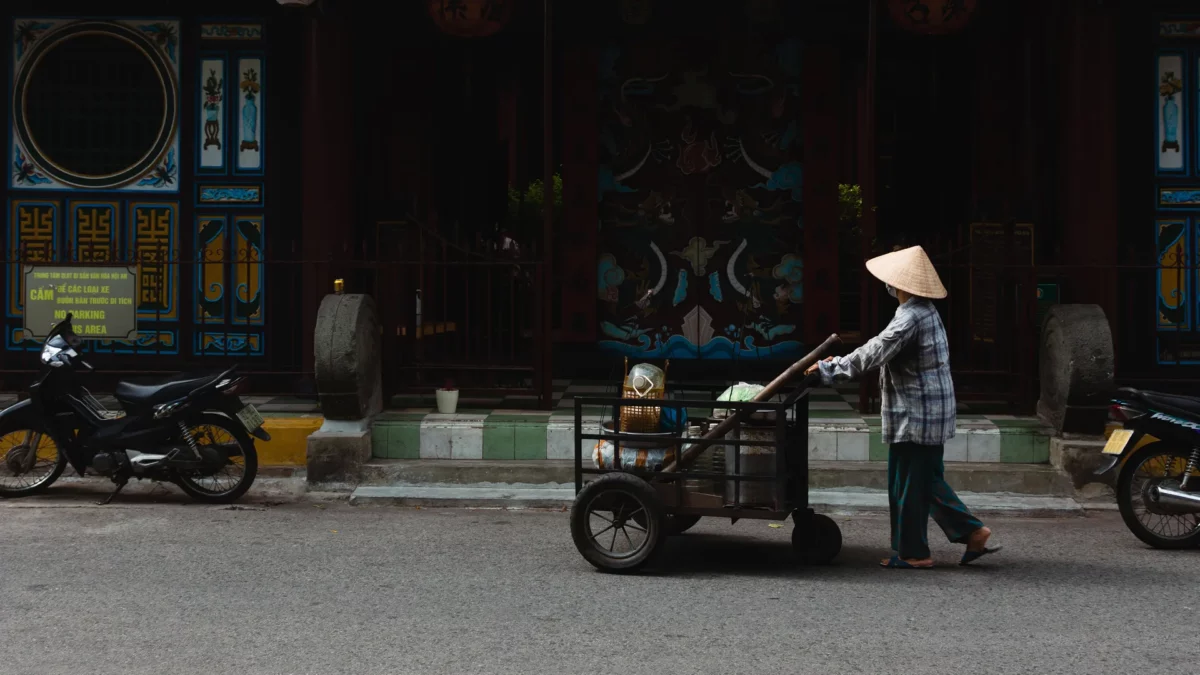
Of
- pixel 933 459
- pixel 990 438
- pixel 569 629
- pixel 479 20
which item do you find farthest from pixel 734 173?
pixel 569 629

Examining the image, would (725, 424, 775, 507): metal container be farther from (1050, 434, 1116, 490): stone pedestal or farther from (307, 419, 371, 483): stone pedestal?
(307, 419, 371, 483): stone pedestal

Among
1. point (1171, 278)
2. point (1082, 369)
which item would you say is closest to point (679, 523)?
point (1082, 369)

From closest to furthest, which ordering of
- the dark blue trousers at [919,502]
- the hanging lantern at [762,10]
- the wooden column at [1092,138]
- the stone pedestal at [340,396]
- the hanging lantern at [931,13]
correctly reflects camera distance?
the dark blue trousers at [919,502] < the stone pedestal at [340,396] < the wooden column at [1092,138] < the hanging lantern at [931,13] < the hanging lantern at [762,10]

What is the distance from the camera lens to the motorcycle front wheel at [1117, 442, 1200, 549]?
24.6ft

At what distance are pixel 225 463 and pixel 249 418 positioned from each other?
1.16ft

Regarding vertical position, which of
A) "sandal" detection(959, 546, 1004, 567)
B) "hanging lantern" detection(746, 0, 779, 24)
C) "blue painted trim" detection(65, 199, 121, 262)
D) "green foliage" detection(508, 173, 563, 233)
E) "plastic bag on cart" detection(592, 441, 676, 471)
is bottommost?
"sandal" detection(959, 546, 1004, 567)

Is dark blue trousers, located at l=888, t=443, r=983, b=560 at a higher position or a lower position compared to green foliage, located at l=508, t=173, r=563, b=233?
lower

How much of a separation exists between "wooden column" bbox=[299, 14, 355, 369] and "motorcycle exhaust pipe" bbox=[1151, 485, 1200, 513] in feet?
21.8

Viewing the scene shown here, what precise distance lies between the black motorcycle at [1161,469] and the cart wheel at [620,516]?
298cm

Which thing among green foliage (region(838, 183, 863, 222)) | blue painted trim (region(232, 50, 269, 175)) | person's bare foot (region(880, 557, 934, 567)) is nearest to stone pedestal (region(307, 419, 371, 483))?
blue painted trim (region(232, 50, 269, 175))

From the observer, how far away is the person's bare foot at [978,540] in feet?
22.4

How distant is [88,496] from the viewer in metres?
9.02

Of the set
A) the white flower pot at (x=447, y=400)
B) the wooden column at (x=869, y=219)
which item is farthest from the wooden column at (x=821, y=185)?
the white flower pot at (x=447, y=400)

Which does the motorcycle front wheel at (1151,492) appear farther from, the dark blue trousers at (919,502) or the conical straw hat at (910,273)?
the conical straw hat at (910,273)
